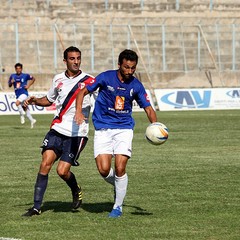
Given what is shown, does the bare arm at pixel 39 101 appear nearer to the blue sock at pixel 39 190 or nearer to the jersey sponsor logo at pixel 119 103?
the blue sock at pixel 39 190

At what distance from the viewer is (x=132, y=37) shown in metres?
50.7

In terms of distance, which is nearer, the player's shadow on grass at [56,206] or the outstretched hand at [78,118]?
the outstretched hand at [78,118]

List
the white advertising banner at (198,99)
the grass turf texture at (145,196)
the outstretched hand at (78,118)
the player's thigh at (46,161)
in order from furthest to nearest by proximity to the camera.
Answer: the white advertising banner at (198,99)
the player's thigh at (46,161)
the outstretched hand at (78,118)
the grass turf texture at (145,196)

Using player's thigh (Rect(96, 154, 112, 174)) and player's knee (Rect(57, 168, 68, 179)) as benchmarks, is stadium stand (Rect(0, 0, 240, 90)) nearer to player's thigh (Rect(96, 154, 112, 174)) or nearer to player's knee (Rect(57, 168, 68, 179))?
player's knee (Rect(57, 168, 68, 179))

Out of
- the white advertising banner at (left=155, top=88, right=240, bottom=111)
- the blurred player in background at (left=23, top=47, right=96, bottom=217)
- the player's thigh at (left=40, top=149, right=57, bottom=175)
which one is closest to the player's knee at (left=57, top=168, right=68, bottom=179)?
the blurred player in background at (left=23, top=47, right=96, bottom=217)

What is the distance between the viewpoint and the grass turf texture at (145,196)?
995 cm

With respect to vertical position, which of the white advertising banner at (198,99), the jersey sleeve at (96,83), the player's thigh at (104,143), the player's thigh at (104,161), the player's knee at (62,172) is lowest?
the white advertising banner at (198,99)

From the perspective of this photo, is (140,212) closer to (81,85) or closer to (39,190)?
(39,190)

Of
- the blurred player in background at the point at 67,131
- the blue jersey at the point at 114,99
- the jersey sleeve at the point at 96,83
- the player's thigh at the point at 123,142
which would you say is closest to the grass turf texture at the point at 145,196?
the blurred player in background at the point at 67,131

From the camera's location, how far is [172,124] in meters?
31.4

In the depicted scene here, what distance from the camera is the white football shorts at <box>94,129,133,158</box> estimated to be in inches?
433

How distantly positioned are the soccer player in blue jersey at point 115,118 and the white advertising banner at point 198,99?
30636 millimetres

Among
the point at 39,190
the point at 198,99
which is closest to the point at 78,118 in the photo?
the point at 39,190

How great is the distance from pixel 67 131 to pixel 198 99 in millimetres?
31713
